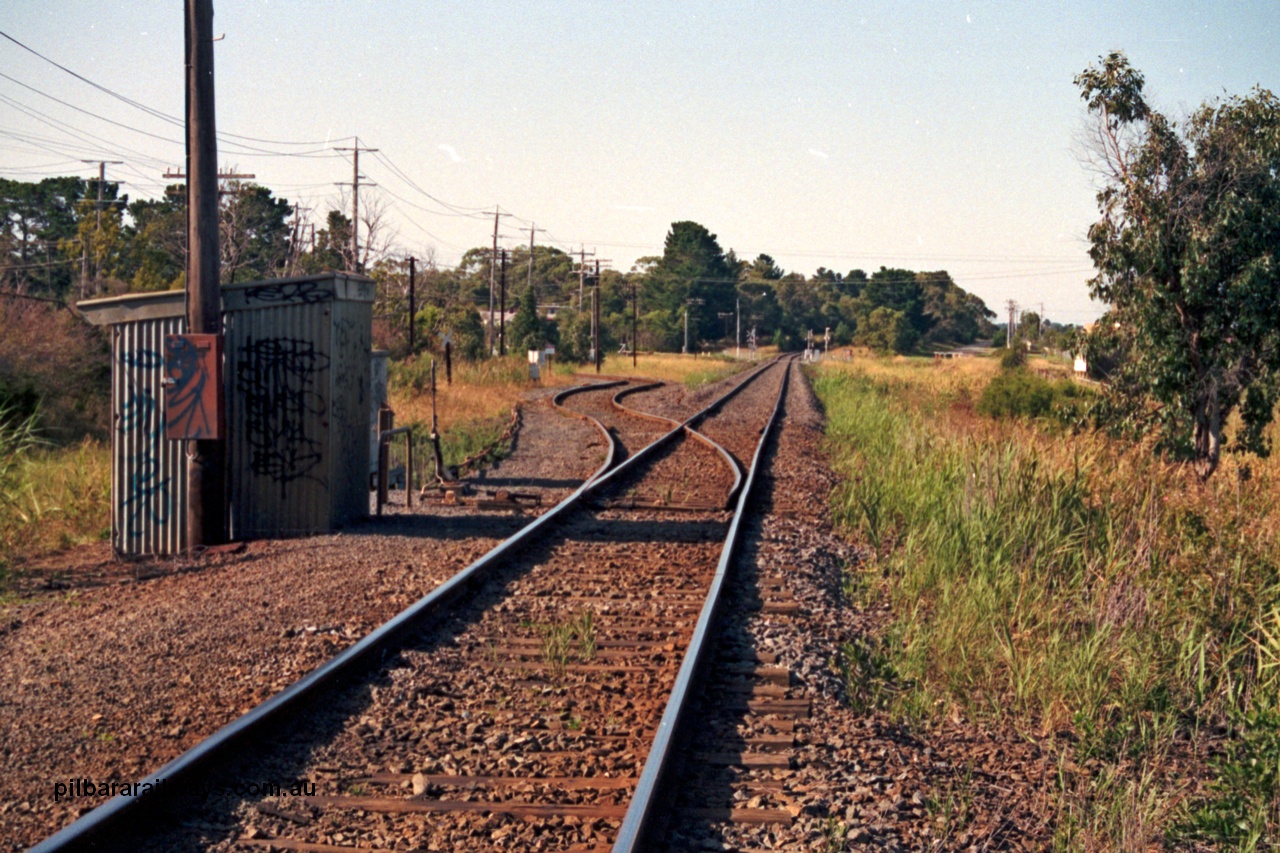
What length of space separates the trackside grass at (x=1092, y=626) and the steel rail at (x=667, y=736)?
85 centimetres

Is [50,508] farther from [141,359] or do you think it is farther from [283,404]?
[283,404]

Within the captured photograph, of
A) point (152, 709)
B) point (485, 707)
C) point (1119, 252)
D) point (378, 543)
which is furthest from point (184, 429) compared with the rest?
point (1119, 252)

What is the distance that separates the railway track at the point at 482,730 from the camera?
4.17m

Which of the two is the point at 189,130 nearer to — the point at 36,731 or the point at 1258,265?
the point at 36,731

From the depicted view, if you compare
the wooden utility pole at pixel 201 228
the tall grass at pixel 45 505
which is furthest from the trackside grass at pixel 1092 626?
the tall grass at pixel 45 505

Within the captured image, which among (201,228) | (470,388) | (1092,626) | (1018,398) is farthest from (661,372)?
(1092,626)

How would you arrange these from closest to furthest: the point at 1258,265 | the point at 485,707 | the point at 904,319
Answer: the point at 485,707, the point at 1258,265, the point at 904,319

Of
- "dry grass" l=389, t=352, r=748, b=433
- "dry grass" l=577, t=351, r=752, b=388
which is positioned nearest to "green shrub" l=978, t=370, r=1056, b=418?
"dry grass" l=389, t=352, r=748, b=433

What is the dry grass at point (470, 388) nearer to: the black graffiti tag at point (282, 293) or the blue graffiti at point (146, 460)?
the black graffiti tag at point (282, 293)

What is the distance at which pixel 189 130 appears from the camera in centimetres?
972

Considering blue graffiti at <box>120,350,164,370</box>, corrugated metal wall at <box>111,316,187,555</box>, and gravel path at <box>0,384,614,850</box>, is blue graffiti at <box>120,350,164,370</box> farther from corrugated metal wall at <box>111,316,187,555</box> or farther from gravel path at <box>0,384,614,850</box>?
gravel path at <box>0,384,614,850</box>

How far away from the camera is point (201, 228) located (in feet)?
31.8

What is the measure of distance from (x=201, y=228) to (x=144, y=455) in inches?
81.2

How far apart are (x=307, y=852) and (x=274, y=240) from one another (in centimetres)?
7664
